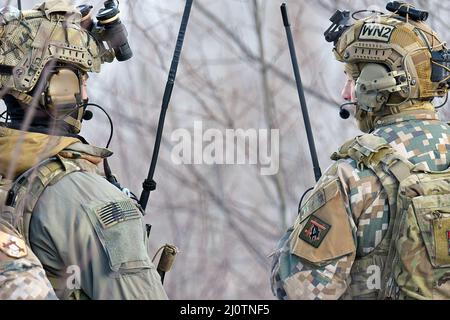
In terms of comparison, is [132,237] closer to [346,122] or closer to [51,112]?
[51,112]

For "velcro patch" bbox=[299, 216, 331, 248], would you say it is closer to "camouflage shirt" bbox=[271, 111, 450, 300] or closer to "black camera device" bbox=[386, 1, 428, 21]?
"camouflage shirt" bbox=[271, 111, 450, 300]

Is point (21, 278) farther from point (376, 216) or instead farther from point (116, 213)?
point (376, 216)

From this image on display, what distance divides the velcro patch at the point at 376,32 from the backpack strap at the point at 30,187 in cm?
189

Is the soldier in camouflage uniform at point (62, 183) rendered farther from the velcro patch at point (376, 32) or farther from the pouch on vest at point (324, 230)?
the velcro patch at point (376, 32)

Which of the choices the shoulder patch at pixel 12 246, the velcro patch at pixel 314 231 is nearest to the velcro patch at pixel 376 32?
the velcro patch at pixel 314 231

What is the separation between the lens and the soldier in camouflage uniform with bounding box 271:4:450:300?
779 centimetres

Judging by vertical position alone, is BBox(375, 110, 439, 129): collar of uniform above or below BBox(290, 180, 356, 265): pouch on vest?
above

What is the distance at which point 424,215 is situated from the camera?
7781 mm

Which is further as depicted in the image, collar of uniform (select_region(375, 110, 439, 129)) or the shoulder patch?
collar of uniform (select_region(375, 110, 439, 129))

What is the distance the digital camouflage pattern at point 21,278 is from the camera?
6488 millimetres

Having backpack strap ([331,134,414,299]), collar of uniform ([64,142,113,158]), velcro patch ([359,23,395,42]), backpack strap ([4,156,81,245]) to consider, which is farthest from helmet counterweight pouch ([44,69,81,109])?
velcro patch ([359,23,395,42])

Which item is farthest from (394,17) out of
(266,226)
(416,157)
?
(266,226)

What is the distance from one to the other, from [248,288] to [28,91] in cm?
1082

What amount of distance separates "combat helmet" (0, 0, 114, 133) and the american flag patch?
682 millimetres
